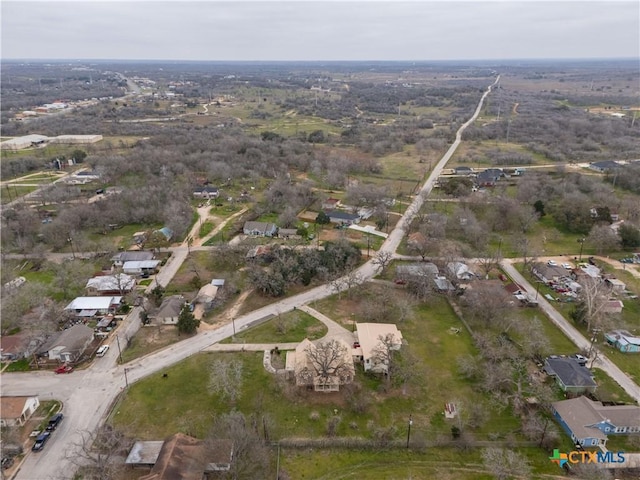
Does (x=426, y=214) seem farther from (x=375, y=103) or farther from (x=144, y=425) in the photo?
(x=375, y=103)

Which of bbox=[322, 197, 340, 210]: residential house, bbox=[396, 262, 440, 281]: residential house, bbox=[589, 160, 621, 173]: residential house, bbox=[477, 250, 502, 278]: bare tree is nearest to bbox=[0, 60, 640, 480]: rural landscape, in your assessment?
bbox=[396, 262, 440, 281]: residential house

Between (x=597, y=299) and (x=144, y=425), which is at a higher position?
(x=597, y=299)

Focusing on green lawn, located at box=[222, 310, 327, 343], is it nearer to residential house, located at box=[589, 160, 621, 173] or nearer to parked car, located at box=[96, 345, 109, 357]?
parked car, located at box=[96, 345, 109, 357]

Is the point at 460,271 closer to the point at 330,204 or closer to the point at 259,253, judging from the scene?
the point at 259,253

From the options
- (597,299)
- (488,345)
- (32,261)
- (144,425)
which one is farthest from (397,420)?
(32,261)

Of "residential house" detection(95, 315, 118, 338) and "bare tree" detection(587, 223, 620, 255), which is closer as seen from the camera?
"residential house" detection(95, 315, 118, 338)

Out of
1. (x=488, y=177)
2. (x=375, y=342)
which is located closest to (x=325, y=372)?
(x=375, y=342)

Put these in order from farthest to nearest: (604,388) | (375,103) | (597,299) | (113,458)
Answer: (375,103), (597,299), (604,388), (113,458)

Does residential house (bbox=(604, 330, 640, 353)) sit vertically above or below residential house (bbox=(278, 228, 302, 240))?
above
